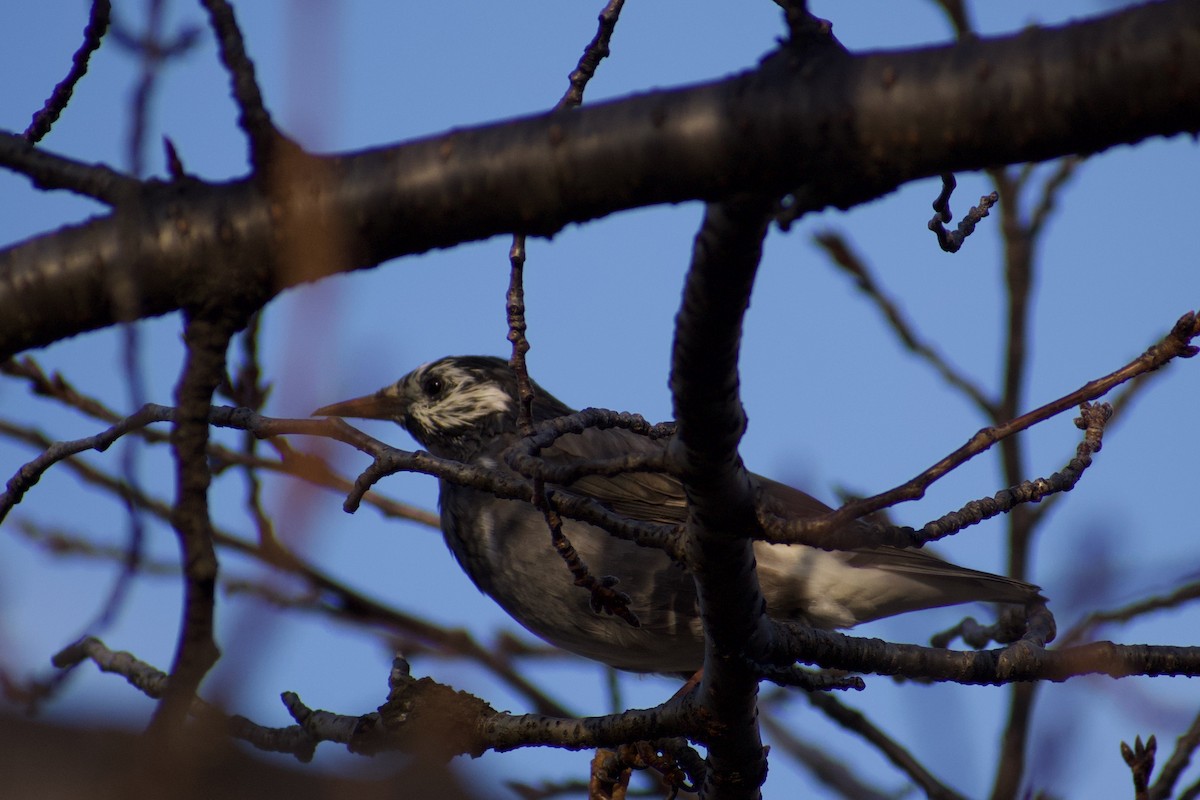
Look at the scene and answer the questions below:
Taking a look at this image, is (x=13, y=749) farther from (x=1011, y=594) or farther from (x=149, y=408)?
(x=1011, y=594)

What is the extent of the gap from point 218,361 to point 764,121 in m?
0.95

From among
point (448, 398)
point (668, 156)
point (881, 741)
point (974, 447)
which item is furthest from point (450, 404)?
point (668, 156)

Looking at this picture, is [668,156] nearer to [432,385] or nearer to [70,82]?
[70,82]

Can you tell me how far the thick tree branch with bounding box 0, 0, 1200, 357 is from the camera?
1.85m

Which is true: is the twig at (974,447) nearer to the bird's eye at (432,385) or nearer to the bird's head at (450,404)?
the bird's head at (450,404)

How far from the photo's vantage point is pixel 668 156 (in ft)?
6.64

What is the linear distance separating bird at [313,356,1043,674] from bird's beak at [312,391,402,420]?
995 mm

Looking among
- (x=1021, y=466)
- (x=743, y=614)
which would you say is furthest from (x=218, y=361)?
(x=1021, y=466)

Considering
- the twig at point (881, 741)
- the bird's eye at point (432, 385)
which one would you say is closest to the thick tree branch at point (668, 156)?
the twig at point (881, 741)

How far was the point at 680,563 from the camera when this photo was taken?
299 cm

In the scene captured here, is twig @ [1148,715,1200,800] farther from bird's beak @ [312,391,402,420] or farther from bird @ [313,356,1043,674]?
bird's beak @ [312,391,402,420]

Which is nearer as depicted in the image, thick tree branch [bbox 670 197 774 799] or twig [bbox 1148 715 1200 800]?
thick tree branch [bbox 670 197 774 799]

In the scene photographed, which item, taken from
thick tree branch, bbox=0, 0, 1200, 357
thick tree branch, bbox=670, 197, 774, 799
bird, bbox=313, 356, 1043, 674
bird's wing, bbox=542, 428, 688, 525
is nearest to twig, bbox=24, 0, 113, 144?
thick tree branch, bbox=0, 0, 1200, 357

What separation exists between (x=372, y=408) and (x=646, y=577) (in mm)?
2402
